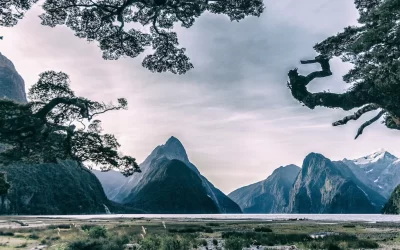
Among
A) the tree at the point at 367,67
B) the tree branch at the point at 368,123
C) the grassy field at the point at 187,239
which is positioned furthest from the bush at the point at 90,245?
the tree branch at the point at 368,123

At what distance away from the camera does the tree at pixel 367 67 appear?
1195 centimetres

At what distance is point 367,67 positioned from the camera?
12.9 meters

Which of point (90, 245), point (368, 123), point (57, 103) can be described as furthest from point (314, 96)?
point (90, 245)

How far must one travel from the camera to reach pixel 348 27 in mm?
15383

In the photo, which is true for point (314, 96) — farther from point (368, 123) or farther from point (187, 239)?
point (187, 239)

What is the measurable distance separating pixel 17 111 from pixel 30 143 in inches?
67.0

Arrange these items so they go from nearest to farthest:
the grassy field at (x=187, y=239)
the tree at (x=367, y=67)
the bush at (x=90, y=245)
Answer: the tree at (x=367, y=67) → the bush at (x=90, y=245) → the grassy field at (x=187, y=239)

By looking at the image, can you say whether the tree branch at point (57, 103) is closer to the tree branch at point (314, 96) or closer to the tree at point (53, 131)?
the tree at point (53, 131)

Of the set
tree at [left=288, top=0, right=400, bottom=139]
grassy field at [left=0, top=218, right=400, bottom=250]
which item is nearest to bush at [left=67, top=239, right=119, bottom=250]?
grassy field at [left=0, top=218, right=400, bottom=250]

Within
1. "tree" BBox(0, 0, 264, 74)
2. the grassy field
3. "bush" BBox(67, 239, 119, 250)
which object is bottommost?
the grassy field

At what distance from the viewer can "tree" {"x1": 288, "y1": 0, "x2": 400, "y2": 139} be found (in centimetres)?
1195

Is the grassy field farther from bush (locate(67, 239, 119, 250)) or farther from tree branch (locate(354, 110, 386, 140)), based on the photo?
tree branch (locate(354, 110, 386, 140))

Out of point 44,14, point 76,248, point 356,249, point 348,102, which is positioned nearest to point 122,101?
point 44,14

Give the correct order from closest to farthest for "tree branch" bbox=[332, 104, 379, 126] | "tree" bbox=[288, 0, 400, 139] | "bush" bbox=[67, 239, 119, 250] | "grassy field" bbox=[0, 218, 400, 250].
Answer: "tree" bbox=[288, 0, 400, 139]
"bush" bbox=[67, 239, 119, 250]
"grassy field" bbox=[0, 218, 400, 250]
"tree branch" bbox=[332, 104, 379, 126]
